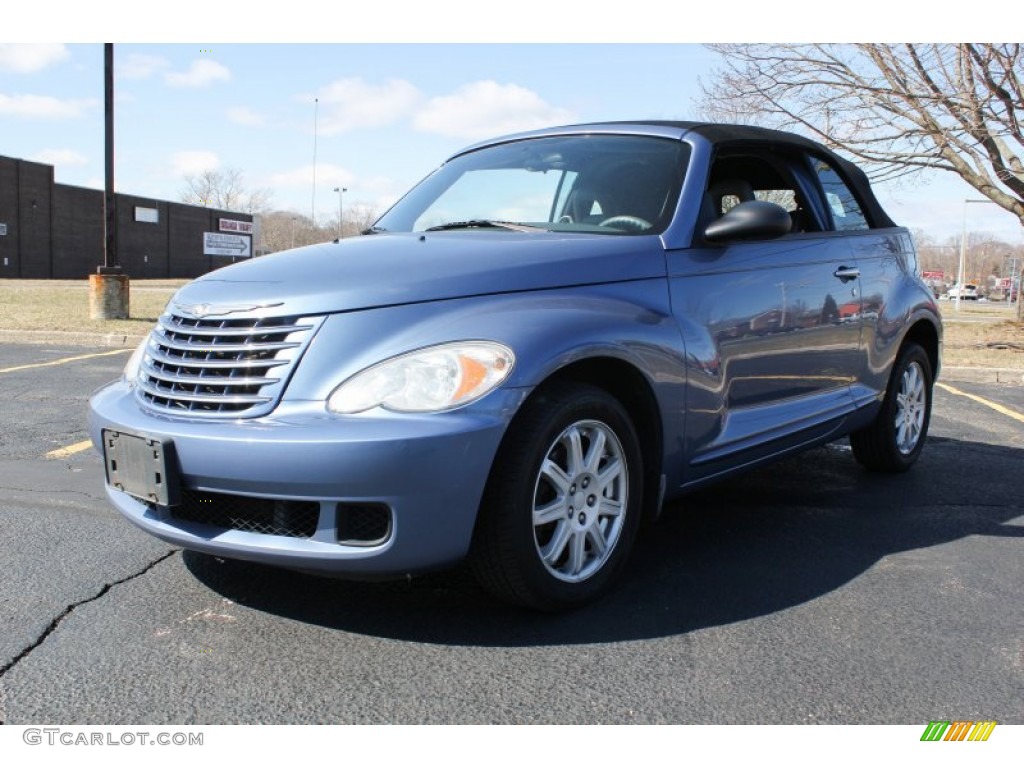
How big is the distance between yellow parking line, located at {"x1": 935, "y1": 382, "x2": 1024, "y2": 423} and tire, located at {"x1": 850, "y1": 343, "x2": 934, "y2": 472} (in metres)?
2.71

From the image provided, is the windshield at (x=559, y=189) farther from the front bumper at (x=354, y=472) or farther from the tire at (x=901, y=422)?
the tire at (x=901, y=422)

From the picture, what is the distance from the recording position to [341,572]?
2.68 metres

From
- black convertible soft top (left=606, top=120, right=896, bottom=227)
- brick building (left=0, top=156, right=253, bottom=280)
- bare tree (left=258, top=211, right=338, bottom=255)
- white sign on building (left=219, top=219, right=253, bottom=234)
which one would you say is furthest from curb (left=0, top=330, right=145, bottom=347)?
bare tree (left=258, top=211, right=338, bottom=255)

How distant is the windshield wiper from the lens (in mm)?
3730

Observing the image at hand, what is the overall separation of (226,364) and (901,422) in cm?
395

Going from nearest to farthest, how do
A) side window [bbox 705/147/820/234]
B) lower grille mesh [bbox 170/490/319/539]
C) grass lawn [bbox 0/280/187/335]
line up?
lower grille mesh [bbox 170/490/319/539], side window [bbox 705/147/820/234], grass lawn [bbox 0/280/187/335]

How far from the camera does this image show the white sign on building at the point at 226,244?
200 feet

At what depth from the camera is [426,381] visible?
2680mm

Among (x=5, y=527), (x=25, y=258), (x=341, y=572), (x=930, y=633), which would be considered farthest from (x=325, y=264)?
(x=25, y=258)

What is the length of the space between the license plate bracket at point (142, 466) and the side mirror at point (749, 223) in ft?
6.98

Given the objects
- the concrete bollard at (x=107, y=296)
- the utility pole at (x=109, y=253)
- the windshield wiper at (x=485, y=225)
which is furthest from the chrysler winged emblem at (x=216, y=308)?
the concrete bollard at (x=107, y=296)

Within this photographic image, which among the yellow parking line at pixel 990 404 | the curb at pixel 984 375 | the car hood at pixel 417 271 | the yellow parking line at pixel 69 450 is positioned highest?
the car hood at pixel 417 271

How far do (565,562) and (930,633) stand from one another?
1.21 meters

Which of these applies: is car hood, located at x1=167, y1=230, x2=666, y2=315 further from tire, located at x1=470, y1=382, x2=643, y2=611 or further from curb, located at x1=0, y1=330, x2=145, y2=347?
curb, located at x1=0, y1=330, x2=145, y2=347
